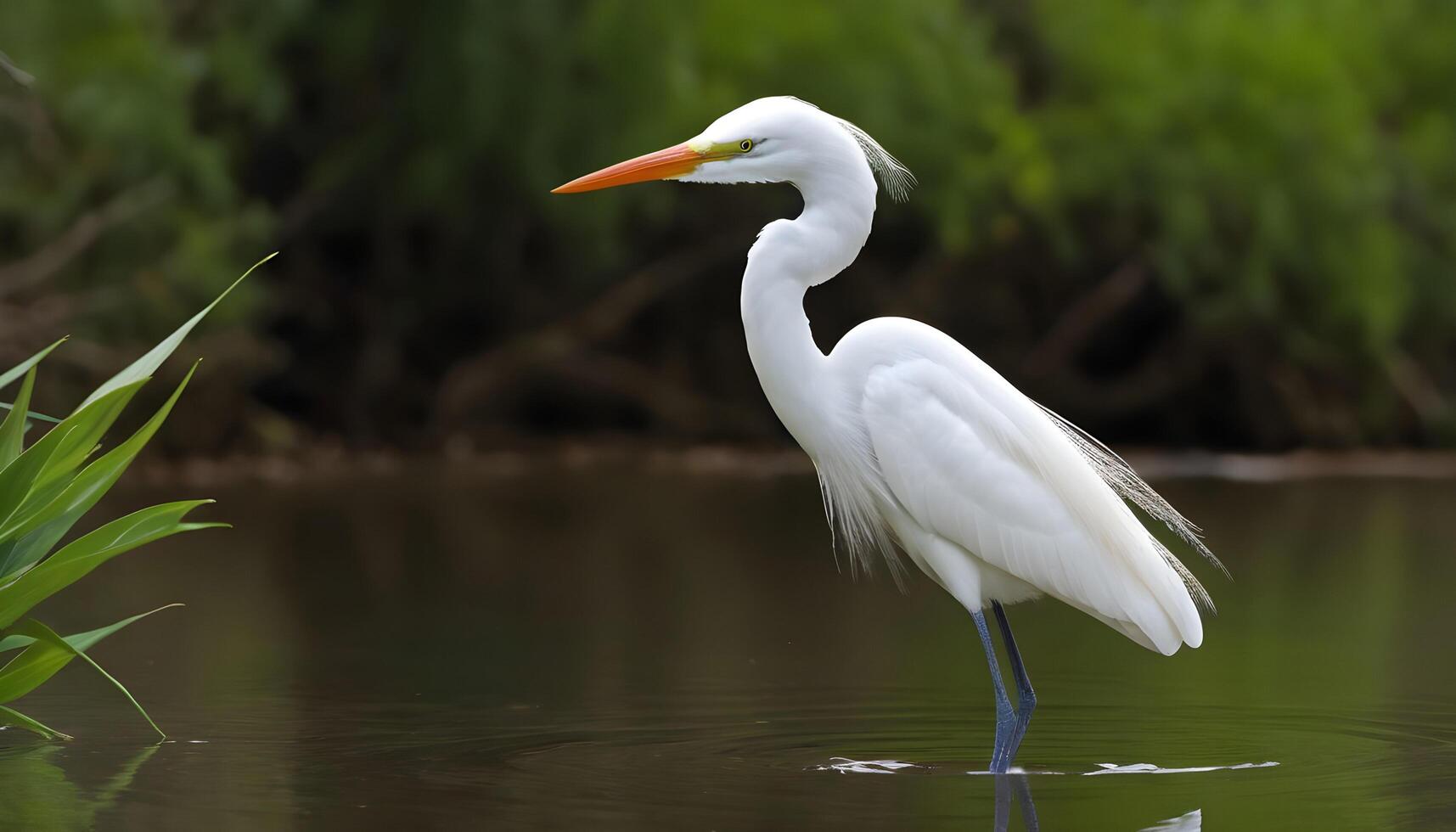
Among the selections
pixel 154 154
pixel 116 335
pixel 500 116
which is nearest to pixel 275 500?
pixel 116 335

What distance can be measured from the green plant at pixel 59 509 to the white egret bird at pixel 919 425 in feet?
3.91

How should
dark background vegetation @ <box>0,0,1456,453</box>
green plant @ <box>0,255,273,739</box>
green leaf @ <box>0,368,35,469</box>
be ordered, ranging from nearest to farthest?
green plant @ <box>0,255,273,739</box>
green leaf @ <box>0,368,35,469</box>
dark background vegetation @ <box>0,0,1456,453</box>

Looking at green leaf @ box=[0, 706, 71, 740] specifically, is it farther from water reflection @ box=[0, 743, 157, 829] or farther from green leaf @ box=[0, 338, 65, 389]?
green leaf @ box=[0, 338, 65, 389]

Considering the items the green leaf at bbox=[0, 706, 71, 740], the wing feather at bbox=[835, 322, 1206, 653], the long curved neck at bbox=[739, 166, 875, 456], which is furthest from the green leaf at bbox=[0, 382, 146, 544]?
the wing feather at bbox=[835, 322, 1206, 653]

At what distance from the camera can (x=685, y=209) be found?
55.9 feet

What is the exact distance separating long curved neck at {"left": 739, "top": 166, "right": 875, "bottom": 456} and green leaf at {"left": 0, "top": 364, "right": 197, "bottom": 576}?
4.25 ft

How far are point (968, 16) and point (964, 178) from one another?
2.47 metres

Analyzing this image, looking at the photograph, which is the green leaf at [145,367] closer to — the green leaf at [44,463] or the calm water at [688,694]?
the green leaf at [44,463]

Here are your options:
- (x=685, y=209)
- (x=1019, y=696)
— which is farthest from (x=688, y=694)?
(x=685, y=209)

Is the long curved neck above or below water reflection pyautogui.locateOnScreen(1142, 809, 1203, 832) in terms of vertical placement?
above

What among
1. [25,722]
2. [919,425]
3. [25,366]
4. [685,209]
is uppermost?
[685,209]

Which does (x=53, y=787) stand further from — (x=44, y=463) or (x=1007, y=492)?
(x=1007, y=492)

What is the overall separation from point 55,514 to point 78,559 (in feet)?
0.54

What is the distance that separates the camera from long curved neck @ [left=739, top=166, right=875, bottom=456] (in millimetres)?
4648
